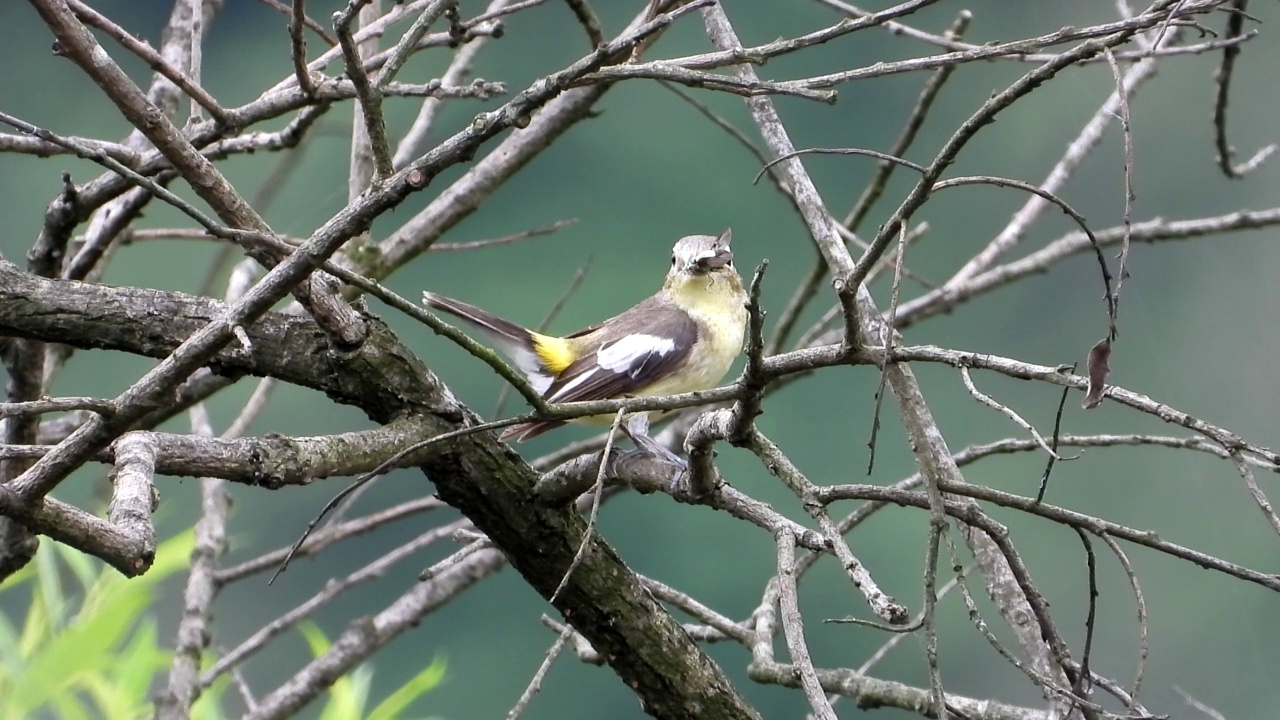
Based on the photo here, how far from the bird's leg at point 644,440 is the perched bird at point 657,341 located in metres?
0.27

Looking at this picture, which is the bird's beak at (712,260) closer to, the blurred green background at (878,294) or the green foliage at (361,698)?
the green foliage at (361,698)

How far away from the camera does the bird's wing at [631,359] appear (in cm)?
281

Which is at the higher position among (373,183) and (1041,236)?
(1041,236)

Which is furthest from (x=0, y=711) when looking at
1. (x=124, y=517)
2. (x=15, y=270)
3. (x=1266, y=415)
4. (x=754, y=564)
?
(x=1266, y=415)

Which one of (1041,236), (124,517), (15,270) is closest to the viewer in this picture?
(124,517)

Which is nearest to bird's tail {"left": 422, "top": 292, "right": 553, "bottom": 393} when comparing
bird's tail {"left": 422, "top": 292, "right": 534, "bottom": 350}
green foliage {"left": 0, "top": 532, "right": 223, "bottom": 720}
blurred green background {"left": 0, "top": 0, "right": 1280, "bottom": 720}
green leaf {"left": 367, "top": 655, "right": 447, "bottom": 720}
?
bird's tail {"left": 422, "top": 292, "right": 534, "bottom": 350}

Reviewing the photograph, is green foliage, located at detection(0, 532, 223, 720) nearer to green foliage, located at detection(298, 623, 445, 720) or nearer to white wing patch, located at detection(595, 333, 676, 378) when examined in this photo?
green foliage, located at detection(298, 623, 445, 720)

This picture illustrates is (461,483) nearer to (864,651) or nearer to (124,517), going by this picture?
(124,517)

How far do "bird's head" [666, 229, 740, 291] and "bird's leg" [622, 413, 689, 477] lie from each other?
48 cm

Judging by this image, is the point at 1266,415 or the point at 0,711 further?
the point at 1266,415

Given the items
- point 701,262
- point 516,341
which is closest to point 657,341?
point 701,262

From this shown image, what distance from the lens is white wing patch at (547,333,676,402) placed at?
2.82 meters

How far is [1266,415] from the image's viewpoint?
5523mm

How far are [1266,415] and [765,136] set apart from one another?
4313 mm
